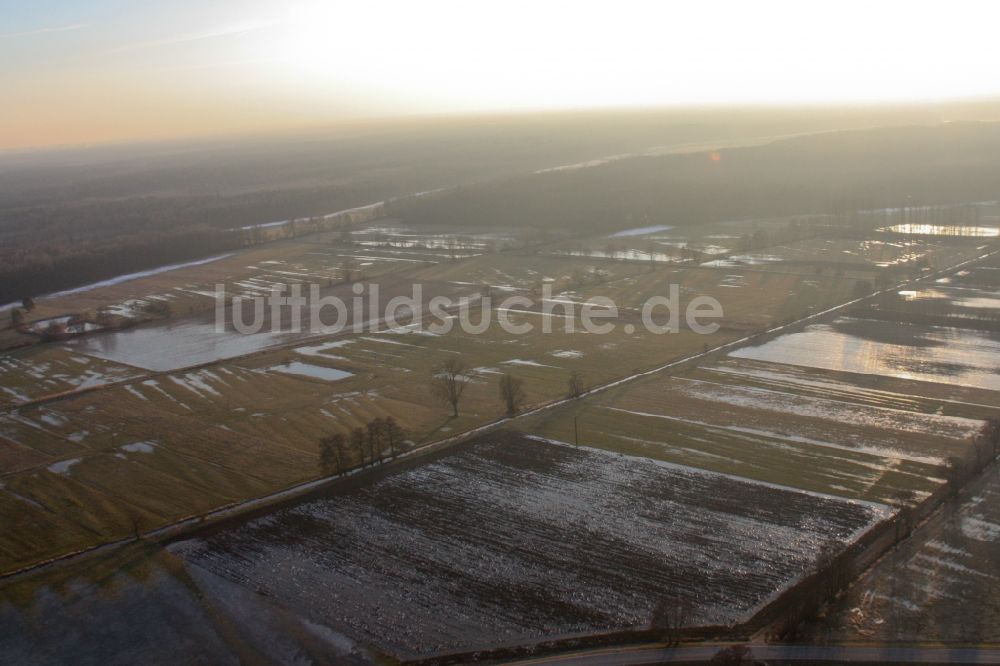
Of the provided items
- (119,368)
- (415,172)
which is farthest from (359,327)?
(415,172)

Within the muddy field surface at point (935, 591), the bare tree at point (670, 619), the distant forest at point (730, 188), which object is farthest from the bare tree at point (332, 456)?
the distant forest at point (730, 188)

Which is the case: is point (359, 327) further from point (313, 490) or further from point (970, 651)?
point (970, 651)

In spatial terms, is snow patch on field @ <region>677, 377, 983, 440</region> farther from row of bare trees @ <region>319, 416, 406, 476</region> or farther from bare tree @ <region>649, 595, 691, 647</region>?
bare tree @ <region>649, 595, 691, 647</region>

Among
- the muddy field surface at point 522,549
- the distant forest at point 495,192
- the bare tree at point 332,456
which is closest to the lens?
the muddy field surface at point 522,549

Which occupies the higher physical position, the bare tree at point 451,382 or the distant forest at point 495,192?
the distant forest at point 495,192

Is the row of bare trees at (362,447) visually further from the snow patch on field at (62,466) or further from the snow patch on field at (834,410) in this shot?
the snow patch on field at (834,410)

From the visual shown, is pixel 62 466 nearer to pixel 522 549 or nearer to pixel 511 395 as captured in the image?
pixel 511 395

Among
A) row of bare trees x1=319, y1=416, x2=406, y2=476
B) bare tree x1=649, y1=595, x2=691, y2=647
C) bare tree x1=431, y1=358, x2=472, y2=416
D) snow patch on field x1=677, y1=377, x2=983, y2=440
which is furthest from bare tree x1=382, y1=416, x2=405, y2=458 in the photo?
bare tree x1=649, y1=595, x2=691, y2=647
